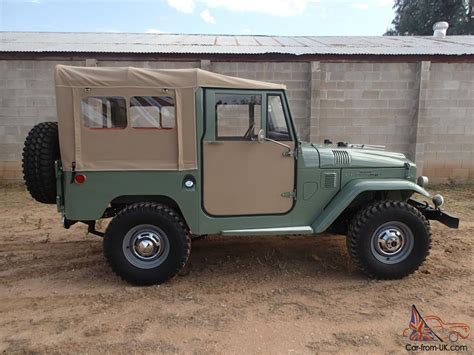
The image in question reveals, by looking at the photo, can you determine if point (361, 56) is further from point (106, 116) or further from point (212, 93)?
point (106, 116)

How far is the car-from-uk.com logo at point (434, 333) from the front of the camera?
9.53 ft

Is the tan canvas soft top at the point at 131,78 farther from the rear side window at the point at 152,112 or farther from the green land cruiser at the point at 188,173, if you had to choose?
the rear side window at the point at 152,112

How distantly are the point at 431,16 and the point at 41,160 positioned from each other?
25576 mm

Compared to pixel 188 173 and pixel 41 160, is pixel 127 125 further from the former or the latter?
pixel 41 160

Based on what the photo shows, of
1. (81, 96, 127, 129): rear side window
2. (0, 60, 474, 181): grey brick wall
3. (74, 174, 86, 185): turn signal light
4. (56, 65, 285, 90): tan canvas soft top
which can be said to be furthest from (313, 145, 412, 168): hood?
(0, 60, 474, 181): grey brick wall

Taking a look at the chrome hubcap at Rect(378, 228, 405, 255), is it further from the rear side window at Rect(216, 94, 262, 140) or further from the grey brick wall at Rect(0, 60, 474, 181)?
the grey brick wall at Rect(0, 60, 474, 181)

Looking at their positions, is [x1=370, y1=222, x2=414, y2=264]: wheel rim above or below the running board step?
below

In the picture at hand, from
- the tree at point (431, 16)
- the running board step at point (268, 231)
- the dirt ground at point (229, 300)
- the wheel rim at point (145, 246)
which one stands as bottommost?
the dirt ground at point (229, 300)

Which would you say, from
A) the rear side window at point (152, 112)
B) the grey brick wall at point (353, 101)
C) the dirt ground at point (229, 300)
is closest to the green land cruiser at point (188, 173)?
the rear side window at point (152, 112)

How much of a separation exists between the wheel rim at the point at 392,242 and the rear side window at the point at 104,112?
9.31 ft

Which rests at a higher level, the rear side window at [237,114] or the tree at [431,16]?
the tree at [431,16]

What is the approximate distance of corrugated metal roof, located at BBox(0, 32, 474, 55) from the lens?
929cm

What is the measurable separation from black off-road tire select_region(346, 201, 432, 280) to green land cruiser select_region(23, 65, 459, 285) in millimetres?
11

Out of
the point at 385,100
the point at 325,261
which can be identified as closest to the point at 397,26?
the point at 385,100
